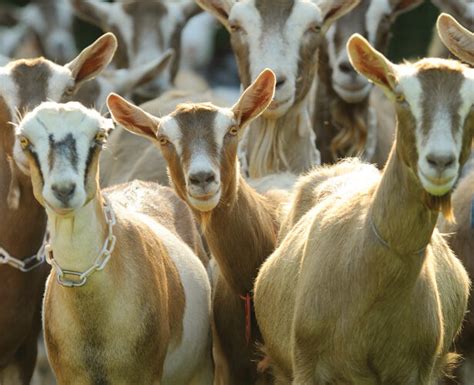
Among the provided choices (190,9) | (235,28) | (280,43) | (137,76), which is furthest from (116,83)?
(190,9)

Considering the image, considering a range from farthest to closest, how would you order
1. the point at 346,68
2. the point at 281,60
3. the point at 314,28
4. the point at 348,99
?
the point at 348,99
the point at 346,68
the point at 314,28
the point at 281,60

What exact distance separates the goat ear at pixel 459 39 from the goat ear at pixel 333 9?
198 centimetres

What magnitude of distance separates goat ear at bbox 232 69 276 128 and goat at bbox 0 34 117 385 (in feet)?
3.37

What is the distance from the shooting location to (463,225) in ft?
28.1

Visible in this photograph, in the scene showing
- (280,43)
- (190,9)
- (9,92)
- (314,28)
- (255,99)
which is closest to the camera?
(255,99)

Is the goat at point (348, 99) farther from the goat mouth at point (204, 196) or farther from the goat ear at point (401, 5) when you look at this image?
the goat mouth at point (204, 196)

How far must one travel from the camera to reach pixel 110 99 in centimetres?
783

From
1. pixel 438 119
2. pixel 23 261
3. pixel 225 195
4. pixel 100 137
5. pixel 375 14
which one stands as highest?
pixel 375 14

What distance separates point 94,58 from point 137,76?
8.72 feet

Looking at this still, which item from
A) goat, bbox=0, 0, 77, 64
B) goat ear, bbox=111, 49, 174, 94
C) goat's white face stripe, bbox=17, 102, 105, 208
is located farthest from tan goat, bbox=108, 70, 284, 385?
goat, bbox=0, 0, 77, 64

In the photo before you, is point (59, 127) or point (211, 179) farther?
point (211, 179)

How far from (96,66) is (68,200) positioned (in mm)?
2087

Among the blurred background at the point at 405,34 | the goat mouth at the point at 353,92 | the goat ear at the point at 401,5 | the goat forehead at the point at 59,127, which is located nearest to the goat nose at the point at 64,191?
the goat forehead at the point at 59,127

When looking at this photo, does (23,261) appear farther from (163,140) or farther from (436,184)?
(436,184)
